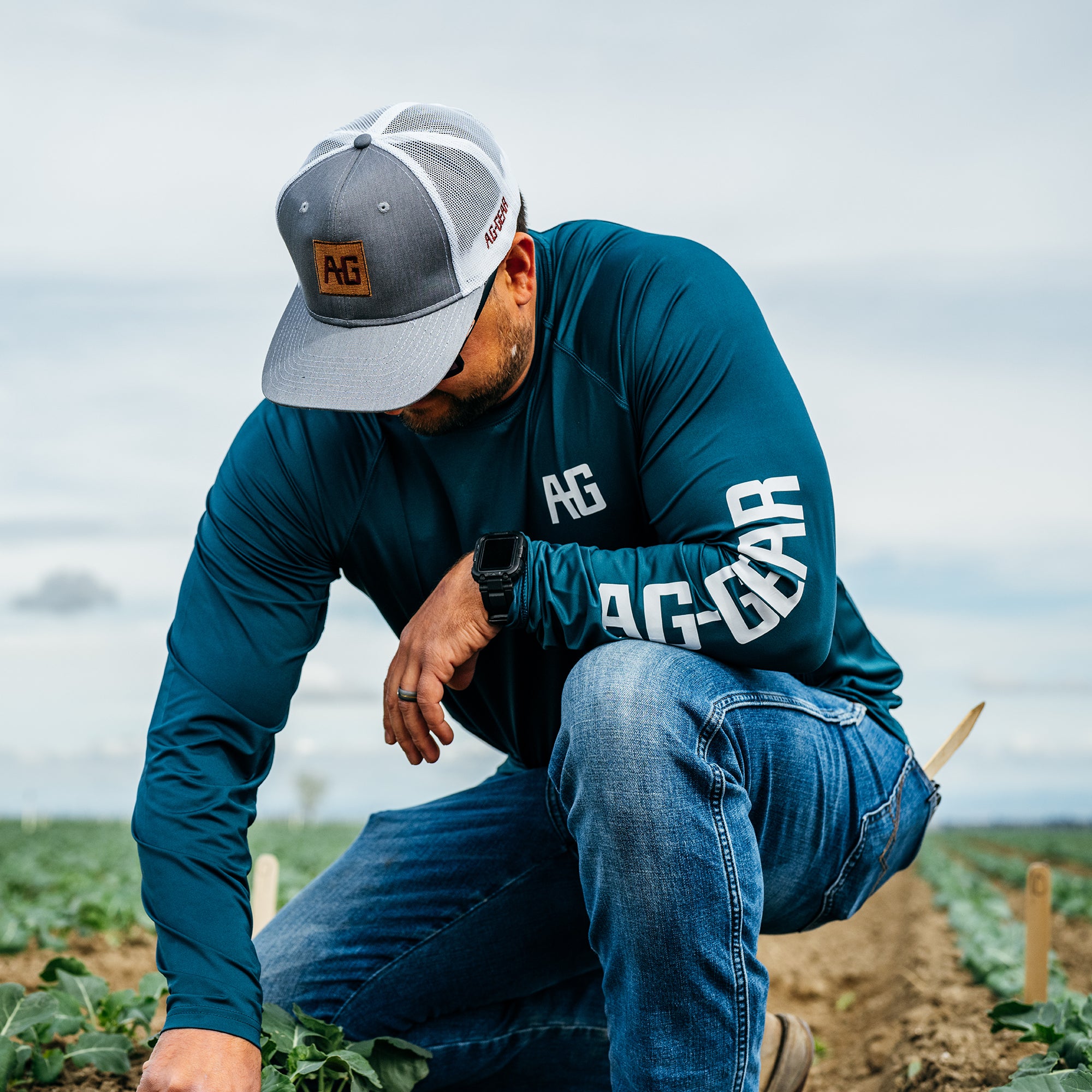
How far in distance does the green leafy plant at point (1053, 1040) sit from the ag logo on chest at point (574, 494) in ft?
4.42

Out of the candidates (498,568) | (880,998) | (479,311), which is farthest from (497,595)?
(880,998)

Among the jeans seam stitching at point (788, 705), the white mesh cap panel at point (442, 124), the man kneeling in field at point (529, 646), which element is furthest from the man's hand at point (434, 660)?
the white mesh cap panel at point (442, 124)

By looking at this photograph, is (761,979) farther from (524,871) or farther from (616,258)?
(616,258)

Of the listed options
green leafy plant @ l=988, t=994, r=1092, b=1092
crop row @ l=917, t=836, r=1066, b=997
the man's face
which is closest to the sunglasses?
the man's face

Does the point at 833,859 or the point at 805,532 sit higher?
the point at 805,532

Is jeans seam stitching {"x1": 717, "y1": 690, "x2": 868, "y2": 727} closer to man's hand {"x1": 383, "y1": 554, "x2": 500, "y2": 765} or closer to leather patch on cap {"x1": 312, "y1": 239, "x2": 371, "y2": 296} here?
man's hand {"x1": 383, "y1": 554, "x2": 500, "y2": 765}

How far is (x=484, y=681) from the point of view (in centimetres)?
247

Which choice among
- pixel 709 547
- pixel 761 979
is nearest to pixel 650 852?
pixel 761 979

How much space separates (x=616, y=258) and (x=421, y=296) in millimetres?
459

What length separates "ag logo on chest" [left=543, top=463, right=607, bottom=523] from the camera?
7.18ft

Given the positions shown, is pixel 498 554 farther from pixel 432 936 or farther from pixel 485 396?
pixel 432 936

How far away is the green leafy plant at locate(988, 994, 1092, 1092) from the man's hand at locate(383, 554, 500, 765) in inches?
50.2

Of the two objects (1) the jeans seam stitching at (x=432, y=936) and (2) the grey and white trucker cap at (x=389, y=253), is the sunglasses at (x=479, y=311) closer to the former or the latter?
(2) the grey and white trucker cap at (x=389, y=253)

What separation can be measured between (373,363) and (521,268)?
409mm
